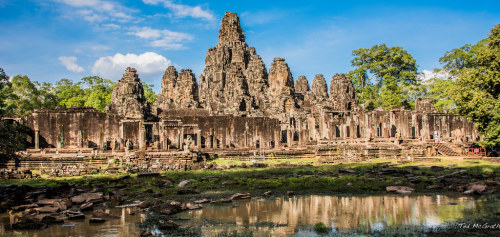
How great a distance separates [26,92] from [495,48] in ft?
198

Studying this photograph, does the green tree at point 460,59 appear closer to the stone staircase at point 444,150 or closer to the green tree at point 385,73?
the green tree at point 385,73

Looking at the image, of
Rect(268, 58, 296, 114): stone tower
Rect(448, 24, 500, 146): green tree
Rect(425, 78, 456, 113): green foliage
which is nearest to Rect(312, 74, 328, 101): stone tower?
Rect(268, 58, 296, 114): stone tower

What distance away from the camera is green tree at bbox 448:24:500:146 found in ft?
90.0

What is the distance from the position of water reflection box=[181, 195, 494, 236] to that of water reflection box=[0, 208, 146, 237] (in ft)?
4.79

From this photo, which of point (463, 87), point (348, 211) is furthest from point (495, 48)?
point (348, 211)

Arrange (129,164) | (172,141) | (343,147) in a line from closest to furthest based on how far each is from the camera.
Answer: (129,164)
(343,147)
(172,141)

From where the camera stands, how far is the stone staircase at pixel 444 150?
3132 centimetres

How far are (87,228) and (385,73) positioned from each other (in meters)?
63.5

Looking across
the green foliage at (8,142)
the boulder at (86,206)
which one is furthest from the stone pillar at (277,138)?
the boulder at (86,206)

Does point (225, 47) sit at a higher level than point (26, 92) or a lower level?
higher

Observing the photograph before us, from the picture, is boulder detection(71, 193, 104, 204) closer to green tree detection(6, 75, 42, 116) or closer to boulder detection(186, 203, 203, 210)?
boulder detection(186, 203, 203, 210)

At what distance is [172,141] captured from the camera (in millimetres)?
41125

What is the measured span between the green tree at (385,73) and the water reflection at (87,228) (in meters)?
53.9

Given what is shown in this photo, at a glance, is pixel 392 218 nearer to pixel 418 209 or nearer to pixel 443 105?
Answer: pixel 418 209
